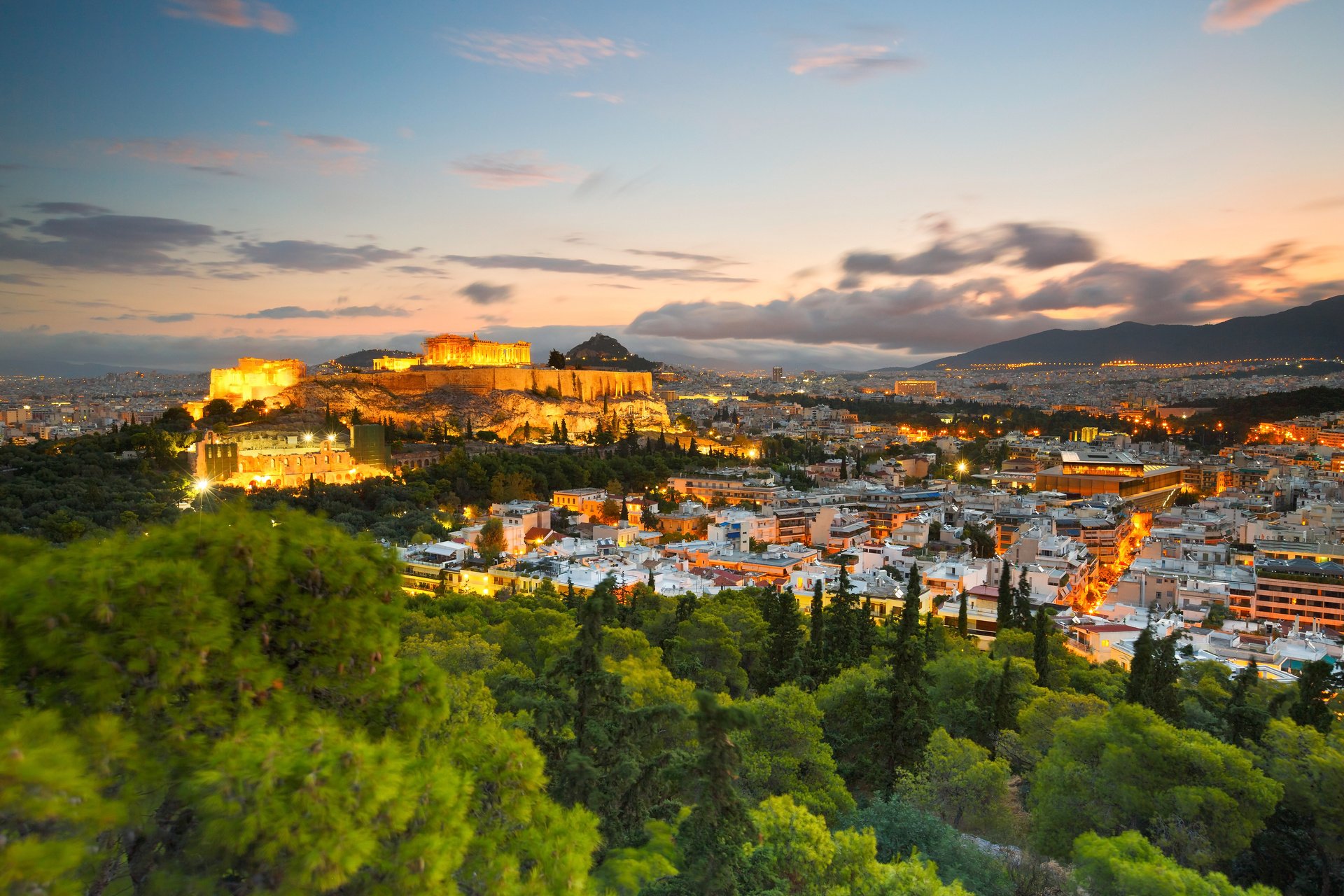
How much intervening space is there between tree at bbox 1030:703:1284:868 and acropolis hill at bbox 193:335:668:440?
157 feet

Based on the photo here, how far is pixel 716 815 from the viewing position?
14.8 ft

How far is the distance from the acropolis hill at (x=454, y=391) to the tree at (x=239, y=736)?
49.5 metres

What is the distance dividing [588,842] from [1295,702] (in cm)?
1172

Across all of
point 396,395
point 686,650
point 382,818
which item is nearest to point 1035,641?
point 686,650

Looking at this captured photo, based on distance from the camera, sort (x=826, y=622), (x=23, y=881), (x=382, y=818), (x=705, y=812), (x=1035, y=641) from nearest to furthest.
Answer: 1. (x=23, y=881)
2. (x=382, y=818)
3. (x=705, y=812)
4. (x=1035, y=641)
5. (x=826, y=622)

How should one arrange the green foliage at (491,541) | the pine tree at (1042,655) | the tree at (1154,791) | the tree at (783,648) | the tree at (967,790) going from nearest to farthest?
the tree at (1154,791), the tree at (967,790), the pine tree at (1042,655), the tree at (783,648), the green foliage at (491,541)

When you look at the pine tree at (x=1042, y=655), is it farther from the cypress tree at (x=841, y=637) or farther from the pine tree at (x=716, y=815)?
the pine tree at (x=716, y=815)

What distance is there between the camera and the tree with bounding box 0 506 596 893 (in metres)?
2.35

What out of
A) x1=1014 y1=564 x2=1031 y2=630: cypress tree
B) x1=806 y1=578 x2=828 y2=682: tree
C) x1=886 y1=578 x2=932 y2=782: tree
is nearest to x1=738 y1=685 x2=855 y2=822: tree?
x1=886 y1=578 x2=932 y2=782: tree

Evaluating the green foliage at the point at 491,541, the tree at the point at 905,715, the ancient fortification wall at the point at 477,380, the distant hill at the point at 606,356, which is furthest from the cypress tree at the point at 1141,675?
the distant hill at the point at 606,356

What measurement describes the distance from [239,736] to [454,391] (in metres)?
59.2

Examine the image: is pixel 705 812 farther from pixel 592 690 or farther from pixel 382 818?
pixel 382 818

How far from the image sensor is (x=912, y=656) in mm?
11039

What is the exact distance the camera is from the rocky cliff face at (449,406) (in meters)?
53.2
